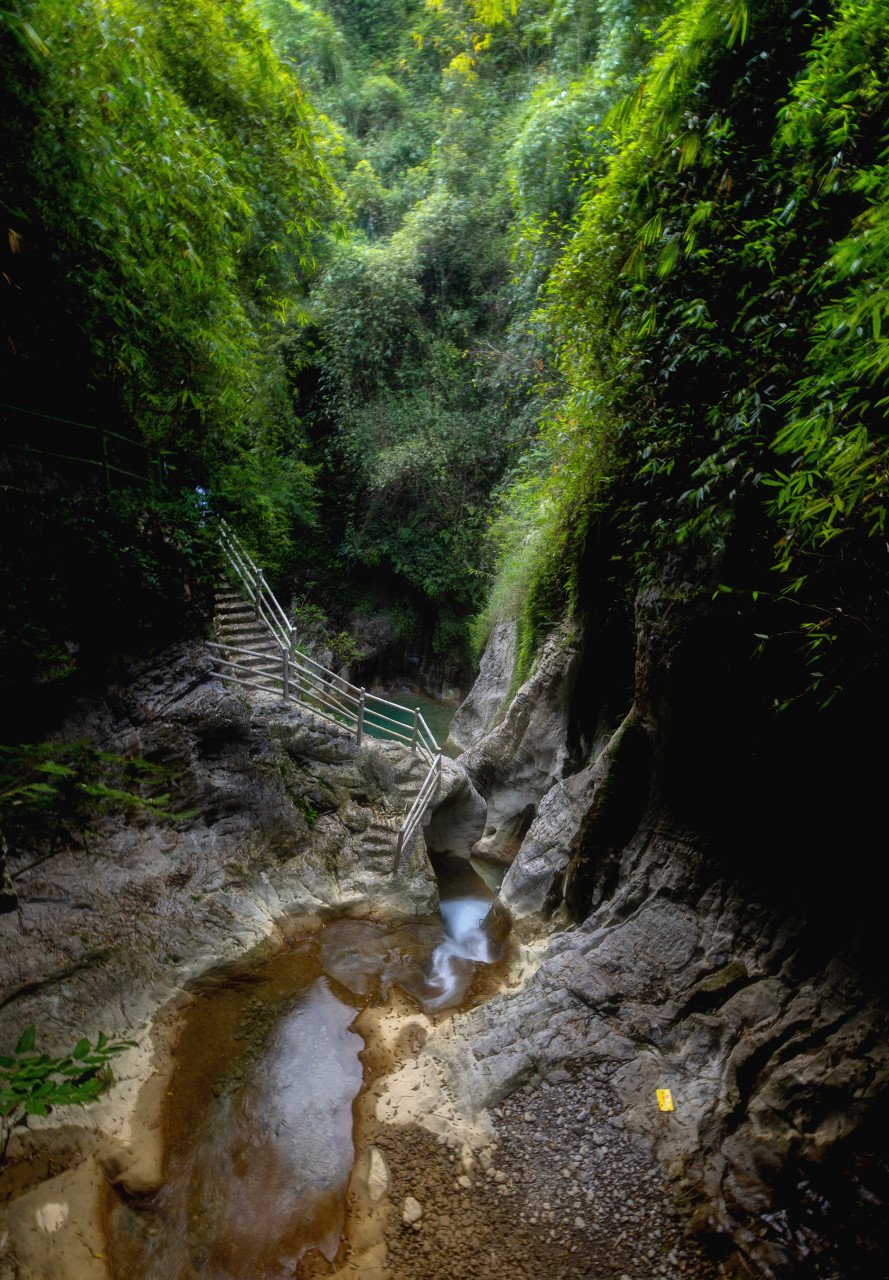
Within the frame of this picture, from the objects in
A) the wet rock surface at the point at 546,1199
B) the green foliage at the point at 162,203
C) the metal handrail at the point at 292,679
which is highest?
the green foliage at the point at 162,203

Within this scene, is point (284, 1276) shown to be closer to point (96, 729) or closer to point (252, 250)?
point (96, 729)

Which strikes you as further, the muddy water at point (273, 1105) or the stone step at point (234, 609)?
the stone step at point (234, 609)

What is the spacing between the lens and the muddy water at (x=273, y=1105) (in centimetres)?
414

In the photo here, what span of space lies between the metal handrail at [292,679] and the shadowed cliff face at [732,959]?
2869 mm

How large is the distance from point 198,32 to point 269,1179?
11624mm

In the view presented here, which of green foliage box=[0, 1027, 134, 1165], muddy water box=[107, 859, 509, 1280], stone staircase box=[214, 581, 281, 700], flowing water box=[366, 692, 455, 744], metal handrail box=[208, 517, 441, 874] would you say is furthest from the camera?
flowing water box=[366, 692, 455, 744]

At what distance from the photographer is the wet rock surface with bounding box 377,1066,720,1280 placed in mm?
3971

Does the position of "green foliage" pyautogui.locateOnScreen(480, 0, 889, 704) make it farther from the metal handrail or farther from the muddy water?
the muddy water

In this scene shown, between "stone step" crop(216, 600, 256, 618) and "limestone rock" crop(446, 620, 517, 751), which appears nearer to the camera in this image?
"stone step" crop(216, 600, 256, 618)

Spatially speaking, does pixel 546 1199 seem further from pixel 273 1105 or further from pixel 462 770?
pixel 462 770

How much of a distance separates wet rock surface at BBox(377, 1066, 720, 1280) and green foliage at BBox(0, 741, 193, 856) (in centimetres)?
351

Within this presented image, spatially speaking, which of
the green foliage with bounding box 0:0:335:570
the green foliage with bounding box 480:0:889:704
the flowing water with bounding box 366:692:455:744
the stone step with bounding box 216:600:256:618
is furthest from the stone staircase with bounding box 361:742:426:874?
the flowing water with bounding box 366:692:455:744

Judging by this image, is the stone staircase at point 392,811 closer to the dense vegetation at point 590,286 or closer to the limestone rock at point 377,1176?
the dense vegetation at point 590,286

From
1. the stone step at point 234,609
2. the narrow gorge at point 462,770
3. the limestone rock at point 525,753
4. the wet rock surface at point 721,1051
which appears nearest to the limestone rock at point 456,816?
the narrow gorge at point 462,770
